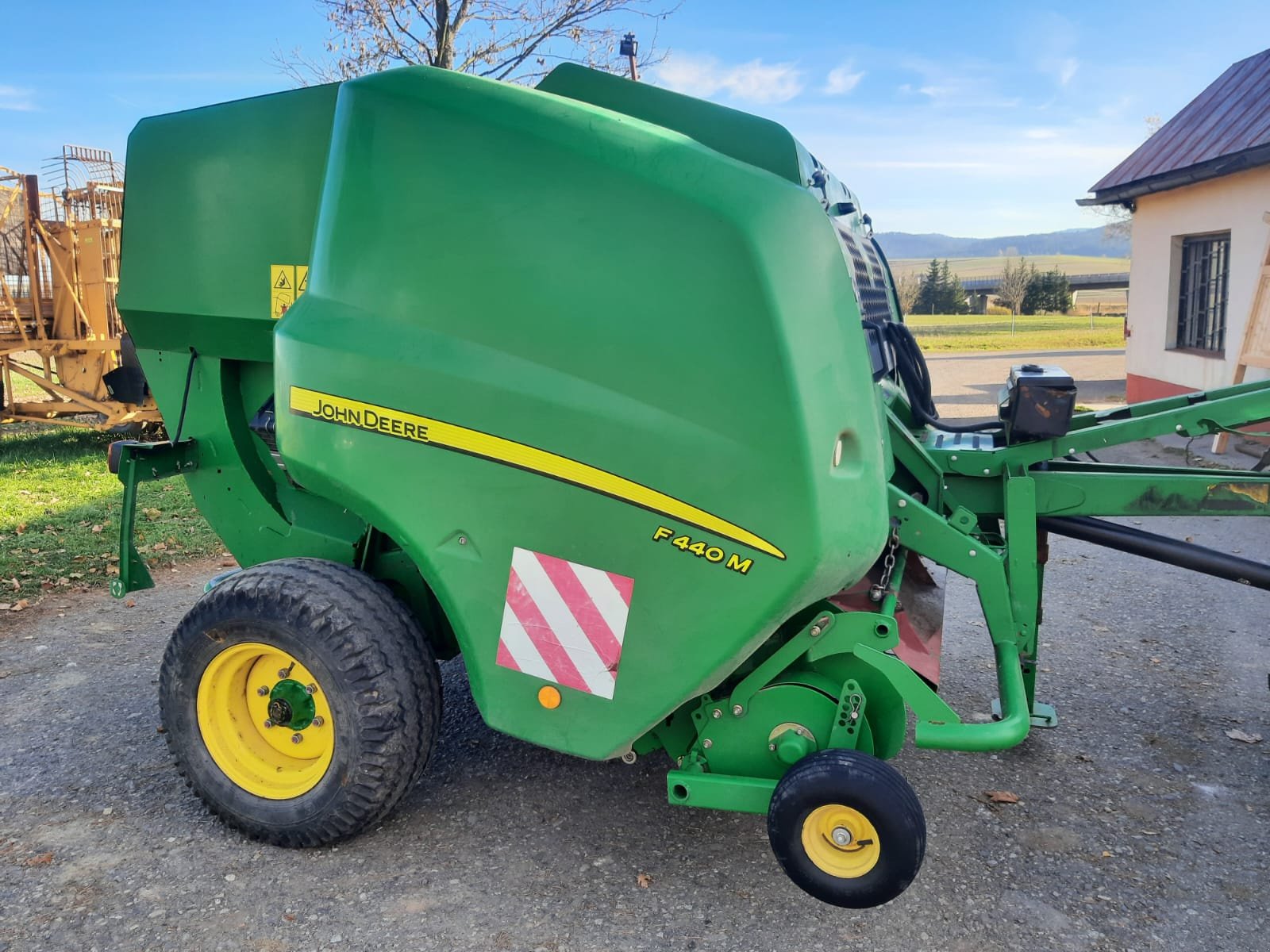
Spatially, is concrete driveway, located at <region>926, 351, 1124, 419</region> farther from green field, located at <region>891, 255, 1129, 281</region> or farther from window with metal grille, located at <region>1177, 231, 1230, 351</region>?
green field, located at <region>891, 255, 1129, 281</region>

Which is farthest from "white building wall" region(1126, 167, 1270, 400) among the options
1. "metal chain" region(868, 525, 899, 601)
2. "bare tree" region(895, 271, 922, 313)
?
"bare tree" region(895, 271, 922, 313)

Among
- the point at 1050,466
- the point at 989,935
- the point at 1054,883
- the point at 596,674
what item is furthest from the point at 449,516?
the point at 1050,466

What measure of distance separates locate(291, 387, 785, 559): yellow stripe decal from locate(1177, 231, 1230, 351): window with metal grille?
10.7 meters

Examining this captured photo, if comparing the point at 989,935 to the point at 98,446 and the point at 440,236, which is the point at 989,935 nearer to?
the point at 440,236

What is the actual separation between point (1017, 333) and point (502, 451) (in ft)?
116

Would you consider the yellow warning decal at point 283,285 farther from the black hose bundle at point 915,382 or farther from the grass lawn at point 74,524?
the grass lawn at point 74,524

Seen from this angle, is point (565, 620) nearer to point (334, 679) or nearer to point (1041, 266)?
point (334, 679)

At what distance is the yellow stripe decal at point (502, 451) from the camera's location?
2.56 metres

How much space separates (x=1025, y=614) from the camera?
3551 mm

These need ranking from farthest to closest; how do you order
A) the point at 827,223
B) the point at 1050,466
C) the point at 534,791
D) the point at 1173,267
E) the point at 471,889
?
1. the point at 1173,267
2. the point at 1050,466
3. the point at 534,791
4. the point at 471,889
5. the point at 827,223

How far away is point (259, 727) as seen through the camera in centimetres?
327

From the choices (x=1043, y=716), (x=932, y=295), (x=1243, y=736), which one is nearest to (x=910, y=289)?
(x=932, y=295)

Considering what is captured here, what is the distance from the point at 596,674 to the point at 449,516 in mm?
589

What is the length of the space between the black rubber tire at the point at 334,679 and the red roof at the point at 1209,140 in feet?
32.2
